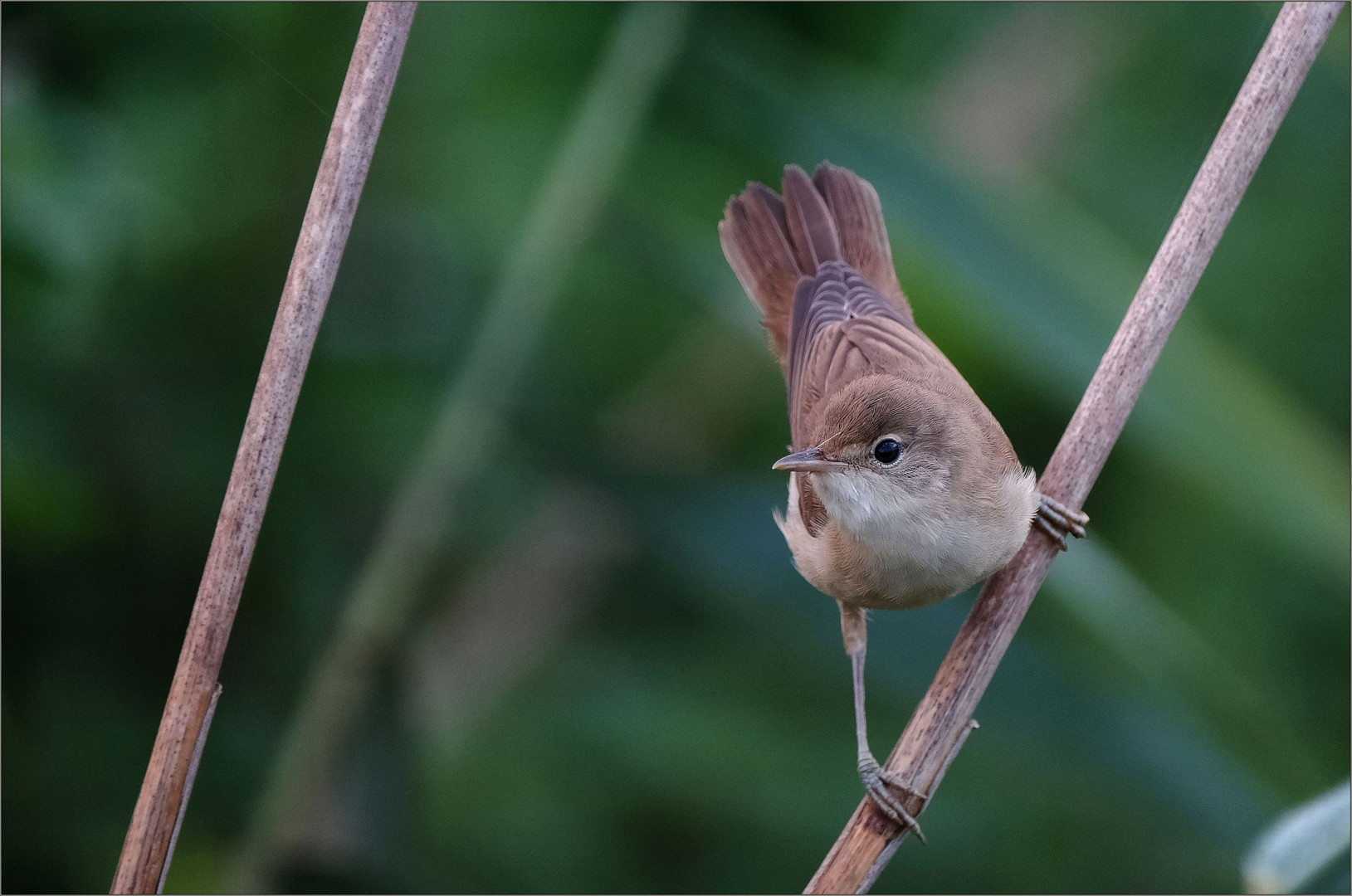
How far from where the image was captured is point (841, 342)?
2443 mm

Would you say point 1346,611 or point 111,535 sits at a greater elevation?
point 1346,611

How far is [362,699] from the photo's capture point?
2.27 m

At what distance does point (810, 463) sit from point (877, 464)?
6.1 inches

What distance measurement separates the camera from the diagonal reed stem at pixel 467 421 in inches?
87.4

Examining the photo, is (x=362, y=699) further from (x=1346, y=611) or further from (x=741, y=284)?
(x=1346, y=611)

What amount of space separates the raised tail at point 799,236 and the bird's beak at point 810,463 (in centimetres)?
67

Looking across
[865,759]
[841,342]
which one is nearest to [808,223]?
[841,342]

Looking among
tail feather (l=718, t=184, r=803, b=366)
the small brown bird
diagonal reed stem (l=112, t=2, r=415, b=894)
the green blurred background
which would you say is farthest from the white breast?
diagonal reed stem (l=112, t=2, r=415, b=894)

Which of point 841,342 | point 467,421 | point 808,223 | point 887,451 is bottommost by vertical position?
point 467,421

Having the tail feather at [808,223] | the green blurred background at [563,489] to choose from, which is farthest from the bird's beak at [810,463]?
the tail feather at [808,223]

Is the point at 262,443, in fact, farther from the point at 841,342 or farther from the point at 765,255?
the point at 765,255

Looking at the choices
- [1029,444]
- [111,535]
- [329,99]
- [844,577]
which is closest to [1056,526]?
[844,577]

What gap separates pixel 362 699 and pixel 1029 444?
1845 millimetres

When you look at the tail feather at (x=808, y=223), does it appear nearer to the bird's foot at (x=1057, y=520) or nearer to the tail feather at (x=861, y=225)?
the tail feather at (x=861, y=225)
